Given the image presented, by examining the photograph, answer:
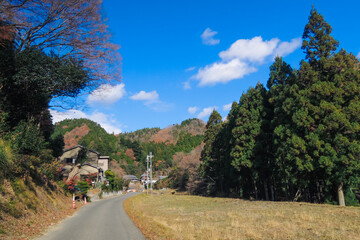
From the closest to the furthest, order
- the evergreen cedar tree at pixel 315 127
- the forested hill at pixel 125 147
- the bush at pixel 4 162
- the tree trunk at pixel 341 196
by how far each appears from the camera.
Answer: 1. the bush at pixel 4 162
2. the evergreen cedar tree at pixel 315 127
3. the tree trunk at pixel 341 196
4. the forested hill at pixel 125 147

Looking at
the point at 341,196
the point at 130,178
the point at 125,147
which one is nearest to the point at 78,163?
the point at 341,196

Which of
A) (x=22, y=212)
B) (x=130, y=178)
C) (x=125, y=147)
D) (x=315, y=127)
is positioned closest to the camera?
(x=22, y=212)

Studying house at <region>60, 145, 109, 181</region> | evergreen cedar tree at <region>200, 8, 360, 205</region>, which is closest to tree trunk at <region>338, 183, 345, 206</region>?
evergreen cedar tree at <region>200, 8, 360, 205</region>

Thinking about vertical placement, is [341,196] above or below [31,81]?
below

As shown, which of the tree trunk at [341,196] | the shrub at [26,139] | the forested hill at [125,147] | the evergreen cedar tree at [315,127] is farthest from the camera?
the forested hill at [125,147]

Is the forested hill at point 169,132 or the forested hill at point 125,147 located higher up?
the forested hill at point 169,132

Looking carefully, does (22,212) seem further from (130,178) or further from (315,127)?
(130,178)

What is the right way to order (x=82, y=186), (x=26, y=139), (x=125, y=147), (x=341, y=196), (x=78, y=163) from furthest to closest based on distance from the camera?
1. (x=125, y=147)
2. (x=78, y=163)
3. (x=82, y=186)
4. (x=341, y=196)
5. (x=26, y=139)

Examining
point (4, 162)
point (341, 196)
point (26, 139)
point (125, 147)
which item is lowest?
point (341, 196)

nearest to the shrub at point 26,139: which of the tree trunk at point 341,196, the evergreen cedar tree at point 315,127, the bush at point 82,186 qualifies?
the bush at point 82,186

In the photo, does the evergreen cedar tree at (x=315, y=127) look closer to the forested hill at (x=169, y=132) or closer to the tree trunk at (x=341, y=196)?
the tree trunk at (x=341, y=196)

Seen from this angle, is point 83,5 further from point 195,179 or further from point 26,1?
point 195,179

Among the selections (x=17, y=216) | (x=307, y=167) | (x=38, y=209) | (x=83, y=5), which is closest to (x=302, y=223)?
(x=307, y=167)

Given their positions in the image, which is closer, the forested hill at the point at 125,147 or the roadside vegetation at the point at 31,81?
the roadside vegetation at the point at 31,81
